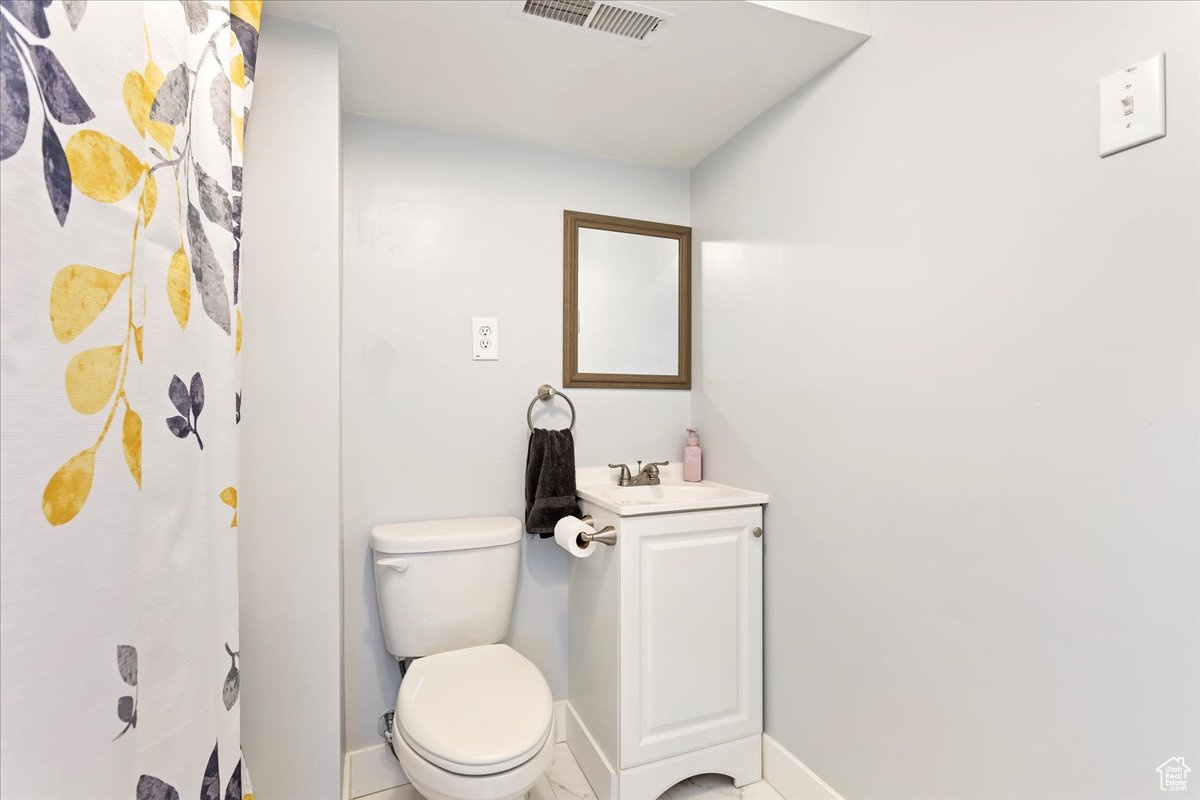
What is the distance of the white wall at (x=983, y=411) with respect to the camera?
2.84 feet

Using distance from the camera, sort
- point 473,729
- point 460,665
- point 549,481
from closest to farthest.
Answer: point 473,729, point 460,665, point 549,481

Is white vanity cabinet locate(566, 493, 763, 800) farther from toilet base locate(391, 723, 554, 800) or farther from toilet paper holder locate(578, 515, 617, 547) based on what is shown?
toilet base locate(391, 723, 554, 800)

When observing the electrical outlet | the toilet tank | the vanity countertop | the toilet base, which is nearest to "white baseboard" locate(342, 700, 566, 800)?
the toilet tank

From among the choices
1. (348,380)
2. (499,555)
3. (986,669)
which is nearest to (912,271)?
(986,669)

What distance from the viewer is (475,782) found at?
3.78 feet

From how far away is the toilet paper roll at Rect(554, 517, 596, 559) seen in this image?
1.57 meters

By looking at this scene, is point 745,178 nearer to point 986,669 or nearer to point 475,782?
point 986,669

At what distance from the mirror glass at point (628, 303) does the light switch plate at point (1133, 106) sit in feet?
4.48

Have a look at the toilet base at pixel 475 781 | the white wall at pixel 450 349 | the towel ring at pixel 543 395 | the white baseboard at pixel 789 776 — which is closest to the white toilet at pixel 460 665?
the toilet base at pixel 475 781

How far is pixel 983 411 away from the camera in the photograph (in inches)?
43.7

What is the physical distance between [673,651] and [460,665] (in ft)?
2.00

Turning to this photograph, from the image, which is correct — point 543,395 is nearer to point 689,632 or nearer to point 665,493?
point 665,493

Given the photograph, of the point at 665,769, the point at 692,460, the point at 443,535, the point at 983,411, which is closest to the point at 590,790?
the point at 665,769

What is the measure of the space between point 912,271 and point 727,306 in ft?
2.37
